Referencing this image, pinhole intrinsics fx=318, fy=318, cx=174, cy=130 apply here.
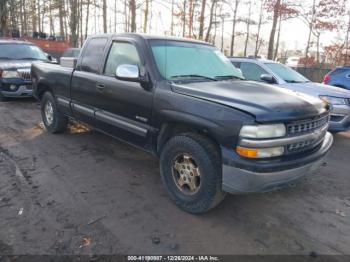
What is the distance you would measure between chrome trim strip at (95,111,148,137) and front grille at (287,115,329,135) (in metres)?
1.70

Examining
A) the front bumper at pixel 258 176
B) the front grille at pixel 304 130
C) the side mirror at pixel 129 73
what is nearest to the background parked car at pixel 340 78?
the front grille at pixel 304 130

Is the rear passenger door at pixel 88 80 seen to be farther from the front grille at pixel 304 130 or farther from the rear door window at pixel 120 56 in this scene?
the front grille at pixel 304 130

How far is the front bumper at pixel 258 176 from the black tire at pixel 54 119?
398cm

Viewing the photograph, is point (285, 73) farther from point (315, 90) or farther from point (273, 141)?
point (273, 141)

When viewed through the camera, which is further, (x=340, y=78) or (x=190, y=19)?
(x=190, y=19)

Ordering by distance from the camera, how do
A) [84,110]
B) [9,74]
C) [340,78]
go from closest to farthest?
1. [84,110]
2. [9,74]
3. [340,78]

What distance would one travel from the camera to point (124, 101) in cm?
414

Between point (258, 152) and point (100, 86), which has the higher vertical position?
point (100, 86)

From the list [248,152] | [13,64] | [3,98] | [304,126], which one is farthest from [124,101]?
[3,98]

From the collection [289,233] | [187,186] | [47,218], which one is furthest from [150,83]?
[289,233]

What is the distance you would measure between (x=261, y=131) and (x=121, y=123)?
2.04 meters

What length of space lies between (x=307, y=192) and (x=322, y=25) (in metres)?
19.3

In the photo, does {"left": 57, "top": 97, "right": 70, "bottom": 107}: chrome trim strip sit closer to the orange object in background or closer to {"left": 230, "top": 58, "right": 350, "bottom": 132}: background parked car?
{"left": 230, "top": 58, "right": 350, "bottom": 132}: background parked car

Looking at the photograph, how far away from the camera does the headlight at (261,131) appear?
2.88m
